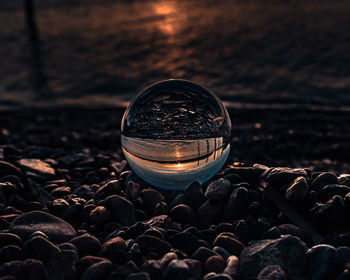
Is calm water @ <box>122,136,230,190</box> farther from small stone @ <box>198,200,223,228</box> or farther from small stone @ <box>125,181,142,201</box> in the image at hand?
small stone @ <box>198,200,223,228</box>

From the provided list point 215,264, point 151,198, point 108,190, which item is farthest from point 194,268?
point 108,190

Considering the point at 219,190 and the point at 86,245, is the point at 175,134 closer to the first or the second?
the point at 219,190

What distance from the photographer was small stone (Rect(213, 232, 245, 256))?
3103 mm

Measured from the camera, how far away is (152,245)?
3072 mm

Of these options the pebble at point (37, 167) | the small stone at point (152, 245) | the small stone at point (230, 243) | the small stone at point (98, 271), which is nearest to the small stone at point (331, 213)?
the small stone at point (230, 243)

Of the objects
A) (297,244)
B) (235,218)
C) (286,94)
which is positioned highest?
(297,244)

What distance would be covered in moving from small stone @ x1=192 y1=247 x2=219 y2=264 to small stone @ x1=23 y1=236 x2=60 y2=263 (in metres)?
0.99

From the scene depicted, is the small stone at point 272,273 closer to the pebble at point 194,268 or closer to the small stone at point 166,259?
the pebble at point 194,268

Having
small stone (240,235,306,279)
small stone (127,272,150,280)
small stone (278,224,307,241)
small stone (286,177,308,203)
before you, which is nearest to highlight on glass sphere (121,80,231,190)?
small stone (286,177,308,203)

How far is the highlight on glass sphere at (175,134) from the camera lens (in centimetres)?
366

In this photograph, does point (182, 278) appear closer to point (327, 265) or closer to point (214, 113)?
point (327, 265)

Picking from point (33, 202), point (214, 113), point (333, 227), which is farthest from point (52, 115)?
point (333, 227)

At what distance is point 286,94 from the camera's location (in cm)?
1059

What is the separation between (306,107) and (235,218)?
656 centimetres
